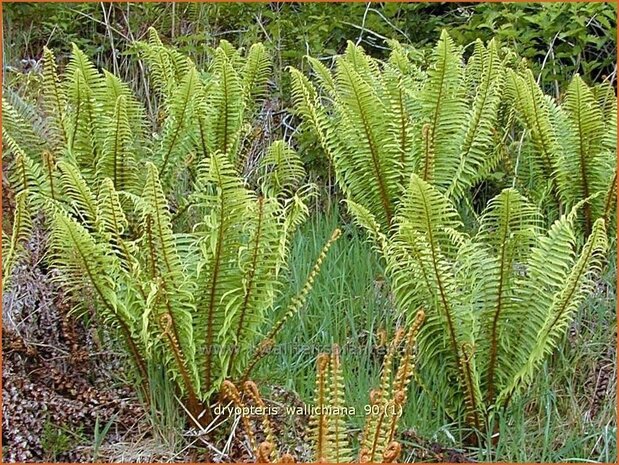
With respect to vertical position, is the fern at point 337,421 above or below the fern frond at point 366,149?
below

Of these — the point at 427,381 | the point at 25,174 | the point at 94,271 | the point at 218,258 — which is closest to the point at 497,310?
the point at 427,381

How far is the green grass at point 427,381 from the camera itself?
267 centimetres

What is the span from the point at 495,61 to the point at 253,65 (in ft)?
3.37

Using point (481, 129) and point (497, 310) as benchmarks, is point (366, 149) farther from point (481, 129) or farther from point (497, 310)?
point (497, 310)

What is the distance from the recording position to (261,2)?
4.72 meters

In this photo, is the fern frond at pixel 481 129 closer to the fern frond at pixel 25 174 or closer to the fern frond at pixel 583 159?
the fern frond at pixel 583 159

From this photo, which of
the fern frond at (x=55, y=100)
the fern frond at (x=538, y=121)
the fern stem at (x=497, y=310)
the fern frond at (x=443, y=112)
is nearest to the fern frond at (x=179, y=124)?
the fern frond at (x=55, y=100)

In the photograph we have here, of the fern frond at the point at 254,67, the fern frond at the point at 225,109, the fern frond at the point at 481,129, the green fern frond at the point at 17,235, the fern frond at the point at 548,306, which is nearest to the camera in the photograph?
the fern frond at the point at 548,306

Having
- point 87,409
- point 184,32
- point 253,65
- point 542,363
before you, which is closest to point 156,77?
point 253,65

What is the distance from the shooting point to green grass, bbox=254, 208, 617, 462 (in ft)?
8.76

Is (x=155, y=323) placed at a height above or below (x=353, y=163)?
below

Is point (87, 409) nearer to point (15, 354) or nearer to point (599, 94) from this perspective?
point (15, 354)

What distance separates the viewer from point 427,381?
9.21 feet

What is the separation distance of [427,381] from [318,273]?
0.56 metres
